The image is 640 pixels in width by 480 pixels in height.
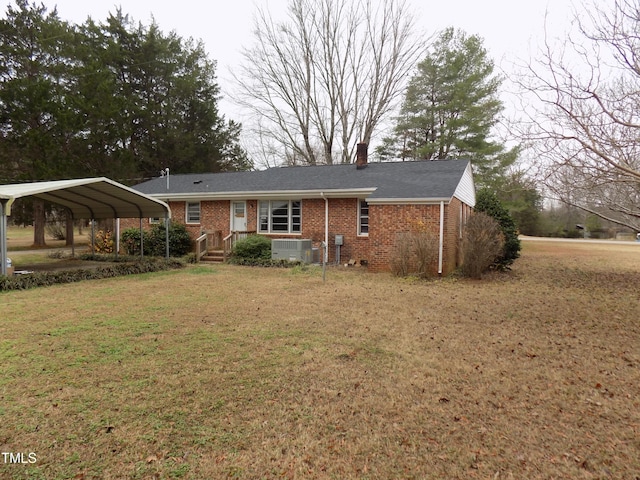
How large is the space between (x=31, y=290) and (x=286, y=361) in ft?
26.5

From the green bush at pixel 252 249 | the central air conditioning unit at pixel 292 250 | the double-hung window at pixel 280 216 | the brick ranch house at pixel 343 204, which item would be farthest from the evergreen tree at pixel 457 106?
the green bush at pixel 252 249

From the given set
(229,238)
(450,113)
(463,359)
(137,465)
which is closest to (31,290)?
(229,238)

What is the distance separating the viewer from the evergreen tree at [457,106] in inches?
954

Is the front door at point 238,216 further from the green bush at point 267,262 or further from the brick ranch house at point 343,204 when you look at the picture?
the green bush at point 267,262

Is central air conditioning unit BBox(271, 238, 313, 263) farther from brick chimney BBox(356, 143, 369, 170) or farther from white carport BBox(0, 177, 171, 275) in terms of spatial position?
brick chimney BBox(356, 143, 369, 170)

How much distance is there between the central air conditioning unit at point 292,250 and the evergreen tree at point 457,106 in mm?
14987

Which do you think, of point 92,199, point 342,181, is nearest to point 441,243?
point 342,181

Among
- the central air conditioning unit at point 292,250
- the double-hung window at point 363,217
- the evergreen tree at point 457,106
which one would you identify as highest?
the evergreen tree at point 457,106

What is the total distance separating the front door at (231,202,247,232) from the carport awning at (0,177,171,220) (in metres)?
3.33

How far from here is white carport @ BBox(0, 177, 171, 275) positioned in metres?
9.41

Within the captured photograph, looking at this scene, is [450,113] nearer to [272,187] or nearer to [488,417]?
[272,187]

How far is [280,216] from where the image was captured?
52.0 ft

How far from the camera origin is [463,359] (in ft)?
15.3

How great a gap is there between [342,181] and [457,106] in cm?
1400
